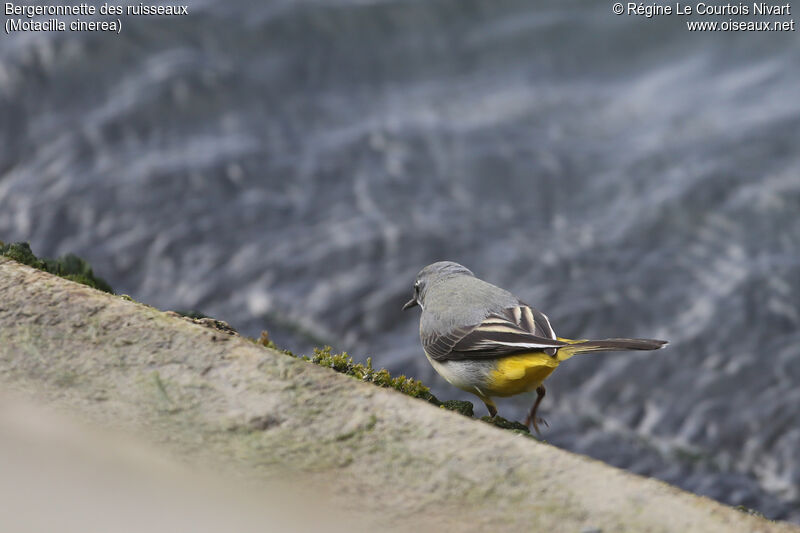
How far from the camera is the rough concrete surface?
3033 mm

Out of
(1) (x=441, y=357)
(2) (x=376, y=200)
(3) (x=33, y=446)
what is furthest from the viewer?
(2) (x=376, y=200)

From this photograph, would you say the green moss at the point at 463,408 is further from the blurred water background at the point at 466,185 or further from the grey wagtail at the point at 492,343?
the blurred water background at the point at 466,185

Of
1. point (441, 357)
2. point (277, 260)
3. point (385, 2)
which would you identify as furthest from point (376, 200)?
point (441, 357)

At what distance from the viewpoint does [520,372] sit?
14.6ft

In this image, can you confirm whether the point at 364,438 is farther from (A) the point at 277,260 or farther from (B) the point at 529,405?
(A) the point at 277,260

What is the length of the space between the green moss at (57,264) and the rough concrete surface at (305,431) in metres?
0.58

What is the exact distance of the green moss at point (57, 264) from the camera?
4566 mm

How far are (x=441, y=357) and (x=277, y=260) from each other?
608cm

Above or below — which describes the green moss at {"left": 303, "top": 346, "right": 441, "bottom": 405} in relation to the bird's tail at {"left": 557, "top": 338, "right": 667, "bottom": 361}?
below

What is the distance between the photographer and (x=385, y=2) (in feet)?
48.6

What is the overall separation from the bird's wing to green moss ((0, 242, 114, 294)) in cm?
207

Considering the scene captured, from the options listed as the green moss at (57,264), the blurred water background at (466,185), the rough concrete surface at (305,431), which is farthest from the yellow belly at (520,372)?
the blurred water background at (466,185)

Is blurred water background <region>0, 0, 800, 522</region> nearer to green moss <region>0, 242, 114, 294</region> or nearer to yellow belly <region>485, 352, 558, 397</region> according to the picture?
yellow belly <region>485, 352, 558, 397</region>

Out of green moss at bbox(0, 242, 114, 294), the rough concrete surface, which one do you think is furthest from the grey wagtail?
green moss at bbox(0, 242, 114, 294)
